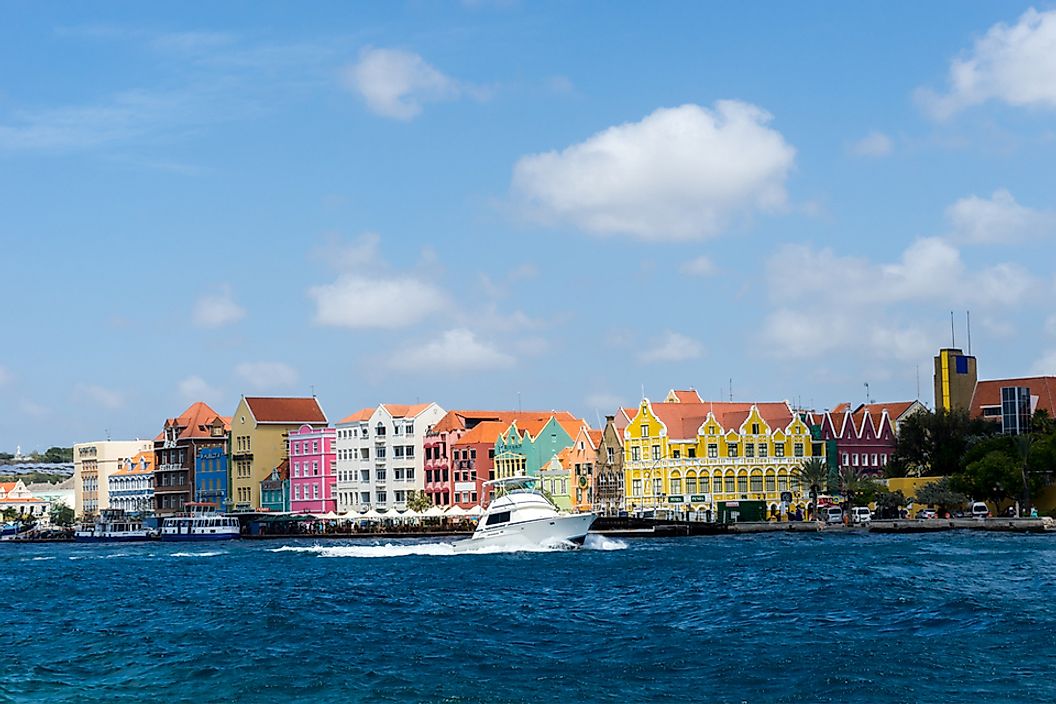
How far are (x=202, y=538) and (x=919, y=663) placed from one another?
90303 mm

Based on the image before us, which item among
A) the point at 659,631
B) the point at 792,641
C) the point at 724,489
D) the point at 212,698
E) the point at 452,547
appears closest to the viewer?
the point at 212,698

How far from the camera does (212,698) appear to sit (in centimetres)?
2461

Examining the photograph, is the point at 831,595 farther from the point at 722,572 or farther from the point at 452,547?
the point at 452,547

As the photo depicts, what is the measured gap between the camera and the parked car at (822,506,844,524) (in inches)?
3622

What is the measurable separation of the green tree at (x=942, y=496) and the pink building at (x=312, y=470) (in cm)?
5603

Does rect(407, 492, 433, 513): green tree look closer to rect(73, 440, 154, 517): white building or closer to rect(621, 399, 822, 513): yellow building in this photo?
rect(621, 399, 822, 513): yellow building

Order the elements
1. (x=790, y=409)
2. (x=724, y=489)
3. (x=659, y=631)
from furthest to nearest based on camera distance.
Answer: (x=790, y=409), (x=724, y=489), (x=659, y=631)

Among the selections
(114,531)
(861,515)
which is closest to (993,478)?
(861,515)

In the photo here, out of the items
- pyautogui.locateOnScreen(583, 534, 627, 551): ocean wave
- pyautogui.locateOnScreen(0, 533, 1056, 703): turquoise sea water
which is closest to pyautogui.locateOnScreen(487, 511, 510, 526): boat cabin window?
pyautogui.locateOnScreen(583, 534, 627, 551): ocean wave

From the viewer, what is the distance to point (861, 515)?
89.9 metres

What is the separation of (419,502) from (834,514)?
36712 mm

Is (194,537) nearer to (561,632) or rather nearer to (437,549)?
(437,549)

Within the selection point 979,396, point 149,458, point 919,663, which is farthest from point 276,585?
point 149,458

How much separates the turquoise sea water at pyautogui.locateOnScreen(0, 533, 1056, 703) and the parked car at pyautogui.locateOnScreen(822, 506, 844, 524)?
32491mm
